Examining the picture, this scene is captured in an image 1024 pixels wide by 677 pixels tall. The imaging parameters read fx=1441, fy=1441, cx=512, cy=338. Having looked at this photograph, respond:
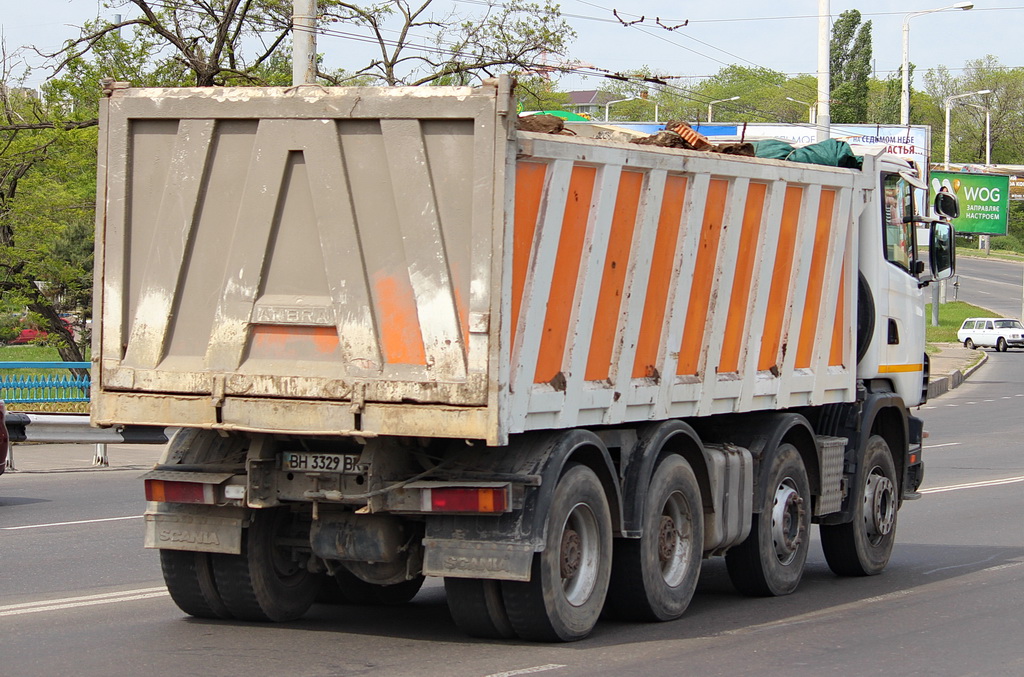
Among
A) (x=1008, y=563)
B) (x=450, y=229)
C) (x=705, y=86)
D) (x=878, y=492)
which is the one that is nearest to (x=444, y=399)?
(x=450, y=229)

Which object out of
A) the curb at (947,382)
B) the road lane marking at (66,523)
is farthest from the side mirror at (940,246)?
the curb at (947,382)

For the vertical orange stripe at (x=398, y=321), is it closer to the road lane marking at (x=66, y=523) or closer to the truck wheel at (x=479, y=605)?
the truck wheel at (x=479, y=605)

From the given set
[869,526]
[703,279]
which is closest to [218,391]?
[703,279]

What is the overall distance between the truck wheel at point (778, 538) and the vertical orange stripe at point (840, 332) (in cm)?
82

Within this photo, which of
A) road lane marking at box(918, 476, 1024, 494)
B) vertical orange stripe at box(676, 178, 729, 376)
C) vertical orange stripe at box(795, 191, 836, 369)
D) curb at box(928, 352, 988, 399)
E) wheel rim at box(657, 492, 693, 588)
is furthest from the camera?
curb at box(928, 352, 988, 399)

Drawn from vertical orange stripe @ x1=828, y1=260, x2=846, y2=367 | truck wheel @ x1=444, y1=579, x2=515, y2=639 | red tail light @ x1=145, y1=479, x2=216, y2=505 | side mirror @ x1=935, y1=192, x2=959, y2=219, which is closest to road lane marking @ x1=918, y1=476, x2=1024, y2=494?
side mirror @ x1=935, y1=192, x2=959, y2=219

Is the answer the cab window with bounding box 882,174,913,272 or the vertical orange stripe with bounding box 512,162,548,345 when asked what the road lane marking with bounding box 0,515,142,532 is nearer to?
the vertical orange stripe with bounding box 512,162,548,345

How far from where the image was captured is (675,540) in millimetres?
8508

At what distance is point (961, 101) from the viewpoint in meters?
119

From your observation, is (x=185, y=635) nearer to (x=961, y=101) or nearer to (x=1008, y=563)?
(x=1008, y=563)

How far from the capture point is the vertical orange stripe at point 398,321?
7.00 meters

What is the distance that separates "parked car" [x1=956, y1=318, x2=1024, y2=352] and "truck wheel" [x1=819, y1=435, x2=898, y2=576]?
48682 mm

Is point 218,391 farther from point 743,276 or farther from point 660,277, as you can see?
point 743,276

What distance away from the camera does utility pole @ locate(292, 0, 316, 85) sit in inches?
672
